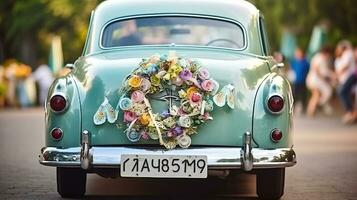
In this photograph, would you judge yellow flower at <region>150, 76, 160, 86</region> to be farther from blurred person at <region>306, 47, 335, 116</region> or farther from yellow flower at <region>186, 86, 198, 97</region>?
blurred person at <region>306, 47, 335, 116</region>

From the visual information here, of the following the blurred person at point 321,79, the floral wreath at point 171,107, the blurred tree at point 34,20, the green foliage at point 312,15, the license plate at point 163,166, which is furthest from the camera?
the blurred tree at point 34,20

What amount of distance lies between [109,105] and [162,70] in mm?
484

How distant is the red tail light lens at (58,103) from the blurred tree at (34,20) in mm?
24957

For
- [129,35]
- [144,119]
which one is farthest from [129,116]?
[129,35]

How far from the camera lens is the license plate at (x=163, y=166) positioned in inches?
263

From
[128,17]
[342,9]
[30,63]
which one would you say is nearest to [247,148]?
[128,17]

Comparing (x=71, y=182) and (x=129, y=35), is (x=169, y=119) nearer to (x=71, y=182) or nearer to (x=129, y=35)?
(x=71, y=182)

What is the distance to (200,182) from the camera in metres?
8.93

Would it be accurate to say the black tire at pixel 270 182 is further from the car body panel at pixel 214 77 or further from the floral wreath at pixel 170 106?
the floral wreath at pixel 170 106

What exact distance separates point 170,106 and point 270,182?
1.13m

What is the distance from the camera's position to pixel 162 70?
7.00 m

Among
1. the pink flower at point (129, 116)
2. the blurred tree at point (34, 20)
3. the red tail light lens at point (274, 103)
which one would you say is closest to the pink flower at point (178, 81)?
the pink flower at point (129, 116)

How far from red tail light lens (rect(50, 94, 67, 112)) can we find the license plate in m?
0.77

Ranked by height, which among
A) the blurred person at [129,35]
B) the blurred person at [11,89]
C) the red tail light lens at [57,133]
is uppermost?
the blurred person at [129,35]
